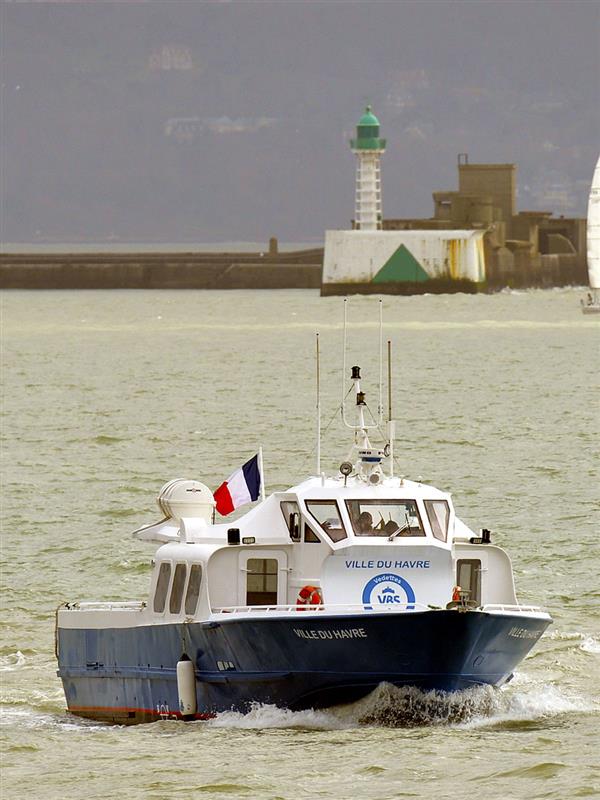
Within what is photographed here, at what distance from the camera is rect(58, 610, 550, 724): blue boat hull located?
845 inches

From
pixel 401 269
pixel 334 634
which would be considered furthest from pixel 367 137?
pixel 334 634

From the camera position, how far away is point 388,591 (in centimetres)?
2244

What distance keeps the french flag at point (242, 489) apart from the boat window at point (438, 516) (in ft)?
7.41

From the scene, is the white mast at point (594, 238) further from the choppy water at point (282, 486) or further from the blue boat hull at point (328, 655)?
the blue boat hull at point (328, 655)

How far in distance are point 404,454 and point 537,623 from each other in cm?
2843

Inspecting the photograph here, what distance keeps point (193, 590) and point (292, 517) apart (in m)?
1.39

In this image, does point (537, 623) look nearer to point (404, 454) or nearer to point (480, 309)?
point (404, 454)

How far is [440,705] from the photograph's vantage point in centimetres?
2194

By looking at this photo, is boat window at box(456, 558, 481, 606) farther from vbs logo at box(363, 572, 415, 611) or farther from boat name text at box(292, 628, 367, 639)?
boat name text at box(292, 628, 367, 639)

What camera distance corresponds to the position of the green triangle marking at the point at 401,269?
156m

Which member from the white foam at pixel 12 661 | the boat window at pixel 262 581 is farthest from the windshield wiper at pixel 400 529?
the white foam at pixel 12 661

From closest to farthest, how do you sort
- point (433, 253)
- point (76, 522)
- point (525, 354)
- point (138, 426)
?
point (76, 522)
point (138, 426)
point (525, 354)
point (433, 253)

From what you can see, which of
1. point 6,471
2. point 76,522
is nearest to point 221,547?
point 76,522

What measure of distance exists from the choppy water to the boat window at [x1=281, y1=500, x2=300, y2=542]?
6.71ft
